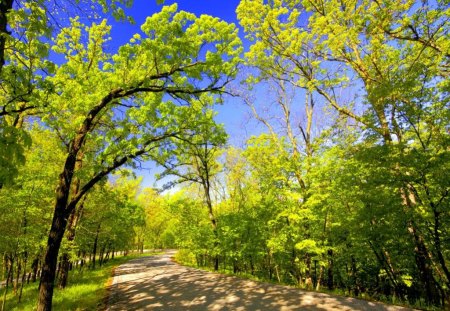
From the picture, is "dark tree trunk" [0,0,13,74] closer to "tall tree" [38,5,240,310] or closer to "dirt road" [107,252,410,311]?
"tall tree" [38,5,240,310]

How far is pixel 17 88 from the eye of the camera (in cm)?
387

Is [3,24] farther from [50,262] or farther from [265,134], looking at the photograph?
[265,134]

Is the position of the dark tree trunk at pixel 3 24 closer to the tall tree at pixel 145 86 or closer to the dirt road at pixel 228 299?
the tall tree at pixel 145 86

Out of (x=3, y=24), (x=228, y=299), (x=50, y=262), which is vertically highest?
(x=3, y=24)

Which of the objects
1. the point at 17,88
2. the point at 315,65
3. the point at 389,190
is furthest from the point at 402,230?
the point at 17,88

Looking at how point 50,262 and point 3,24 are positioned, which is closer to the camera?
point 3,24

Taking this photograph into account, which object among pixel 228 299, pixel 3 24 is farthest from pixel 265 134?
pixel 3 24

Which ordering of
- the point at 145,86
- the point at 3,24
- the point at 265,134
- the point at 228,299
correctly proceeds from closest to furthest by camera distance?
the point at 3,24 < the point at 145,86 < the point at 228,299 < the point at 265,134

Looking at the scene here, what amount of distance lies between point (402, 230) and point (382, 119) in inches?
139

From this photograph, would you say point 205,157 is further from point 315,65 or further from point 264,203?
point 315,65

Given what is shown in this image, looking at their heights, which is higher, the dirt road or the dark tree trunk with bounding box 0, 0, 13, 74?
the dark tree trunk with bounding box 0, 0, 13, 74

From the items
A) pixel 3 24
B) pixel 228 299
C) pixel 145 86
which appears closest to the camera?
pixel 3 24

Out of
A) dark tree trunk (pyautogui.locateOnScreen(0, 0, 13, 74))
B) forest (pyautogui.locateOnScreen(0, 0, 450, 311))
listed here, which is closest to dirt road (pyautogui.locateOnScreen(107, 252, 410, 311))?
forest (pyautogui.locateOnScreen(0, 0, 450, 311))

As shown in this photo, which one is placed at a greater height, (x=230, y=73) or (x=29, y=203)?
(x=230, y=73)
